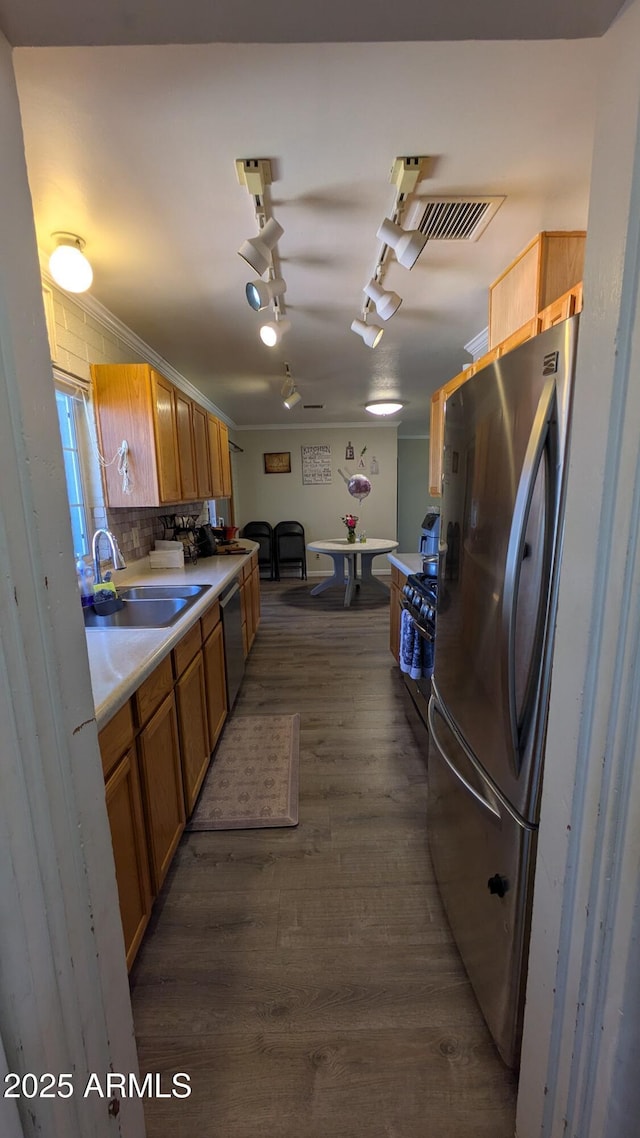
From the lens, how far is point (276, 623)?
459 cm

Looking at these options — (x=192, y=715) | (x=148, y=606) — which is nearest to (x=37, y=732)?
(x=192, y=715)

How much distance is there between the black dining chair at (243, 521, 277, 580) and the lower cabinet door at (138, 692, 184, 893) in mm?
5019

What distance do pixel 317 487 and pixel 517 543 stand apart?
234 inches

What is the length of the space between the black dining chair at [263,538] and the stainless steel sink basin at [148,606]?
419 centimetres

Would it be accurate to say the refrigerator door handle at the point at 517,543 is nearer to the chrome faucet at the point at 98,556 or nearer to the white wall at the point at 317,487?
the chrome faucet at the point at 98,556

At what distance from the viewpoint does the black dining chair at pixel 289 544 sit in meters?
6.61

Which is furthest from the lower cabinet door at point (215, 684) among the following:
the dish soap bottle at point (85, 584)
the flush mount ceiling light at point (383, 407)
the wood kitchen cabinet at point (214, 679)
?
the flush mount ceiling light at point (383, 407)

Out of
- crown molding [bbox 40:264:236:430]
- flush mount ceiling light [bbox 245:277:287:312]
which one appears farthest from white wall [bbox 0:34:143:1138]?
crown molding [bbox 40:264:236:430]

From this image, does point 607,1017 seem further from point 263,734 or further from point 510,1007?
point 263,734

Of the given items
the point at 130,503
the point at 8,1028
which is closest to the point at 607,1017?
the point at 8,1028

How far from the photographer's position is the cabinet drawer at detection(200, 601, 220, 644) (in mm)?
2125

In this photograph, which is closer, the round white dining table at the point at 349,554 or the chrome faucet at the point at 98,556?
the chrome faucet at the point at 98,556

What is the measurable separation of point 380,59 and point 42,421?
1.19 m

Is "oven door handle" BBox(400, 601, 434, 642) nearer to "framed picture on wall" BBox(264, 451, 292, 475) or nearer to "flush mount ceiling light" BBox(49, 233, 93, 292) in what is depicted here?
"flush mount ceiling light" BBox(49, 233, 93, 292)
